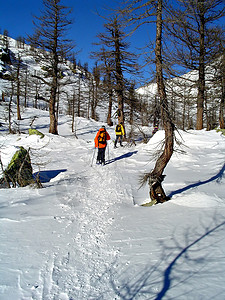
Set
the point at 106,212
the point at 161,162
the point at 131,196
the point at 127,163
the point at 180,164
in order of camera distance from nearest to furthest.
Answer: the point at 106,212 < the point at 161,162 < the point at 131,196 < the point at 180,164 < the point at 127,163

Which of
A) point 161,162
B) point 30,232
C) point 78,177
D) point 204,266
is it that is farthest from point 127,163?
point 204,266

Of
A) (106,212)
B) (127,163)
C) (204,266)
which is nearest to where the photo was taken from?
(204,266)

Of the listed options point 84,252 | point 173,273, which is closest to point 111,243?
point 84,252

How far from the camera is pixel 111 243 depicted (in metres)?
2.86

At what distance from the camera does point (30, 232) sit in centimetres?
298

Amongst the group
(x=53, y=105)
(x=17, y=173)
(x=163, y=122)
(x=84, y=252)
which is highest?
(x=53, y=105)

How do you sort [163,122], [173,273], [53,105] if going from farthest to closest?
[53,105], [163,122], [173,273]

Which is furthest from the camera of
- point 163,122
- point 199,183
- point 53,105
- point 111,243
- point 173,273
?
point 53,105

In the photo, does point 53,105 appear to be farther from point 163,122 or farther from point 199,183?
point 199,183

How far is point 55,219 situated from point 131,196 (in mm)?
2167

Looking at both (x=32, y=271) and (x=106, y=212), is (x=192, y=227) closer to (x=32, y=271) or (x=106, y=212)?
(x=106, y=212)

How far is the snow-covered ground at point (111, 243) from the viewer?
197 centimetres

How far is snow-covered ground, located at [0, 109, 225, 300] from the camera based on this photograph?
1.97 m

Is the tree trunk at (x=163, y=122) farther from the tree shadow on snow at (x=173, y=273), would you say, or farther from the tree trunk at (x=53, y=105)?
the tree trunk at (x=53, y=105)
